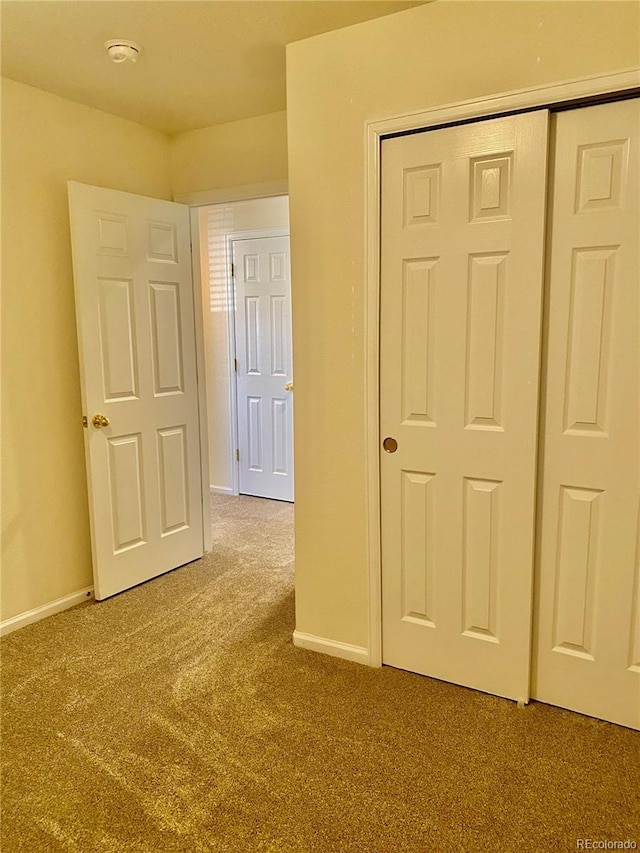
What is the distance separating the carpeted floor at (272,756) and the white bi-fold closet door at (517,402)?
0.83 ft

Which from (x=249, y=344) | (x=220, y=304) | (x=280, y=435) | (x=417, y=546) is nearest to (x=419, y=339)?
(x=417, y=546)

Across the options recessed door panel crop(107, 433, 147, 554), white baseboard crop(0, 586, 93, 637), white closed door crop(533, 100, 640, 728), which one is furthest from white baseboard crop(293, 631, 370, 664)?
white baseboard crop(0, 586, 93, 637)

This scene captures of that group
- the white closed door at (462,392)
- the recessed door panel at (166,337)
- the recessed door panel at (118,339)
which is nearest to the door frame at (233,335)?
the recessed door panel at (166,337)

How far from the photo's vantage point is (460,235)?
203 cm

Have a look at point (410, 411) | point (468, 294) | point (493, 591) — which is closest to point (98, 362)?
point (410, 411)

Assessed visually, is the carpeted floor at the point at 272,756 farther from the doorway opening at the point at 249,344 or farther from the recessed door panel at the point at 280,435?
the doorway opening at the point at 249,344

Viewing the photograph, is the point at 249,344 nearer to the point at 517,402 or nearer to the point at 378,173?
the point at 378,173

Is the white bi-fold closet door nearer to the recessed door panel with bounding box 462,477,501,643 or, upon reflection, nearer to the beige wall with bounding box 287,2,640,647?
the recessed door panel with bounding box 462,477,501,643

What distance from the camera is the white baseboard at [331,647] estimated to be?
2.41 m

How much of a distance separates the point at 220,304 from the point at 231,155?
1813 mm

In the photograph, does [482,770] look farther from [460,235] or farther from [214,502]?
[214,502]

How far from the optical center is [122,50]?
223 centimetres

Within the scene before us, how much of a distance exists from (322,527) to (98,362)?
1377 millimetres

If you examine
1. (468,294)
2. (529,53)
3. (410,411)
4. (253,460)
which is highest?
(529,53)
